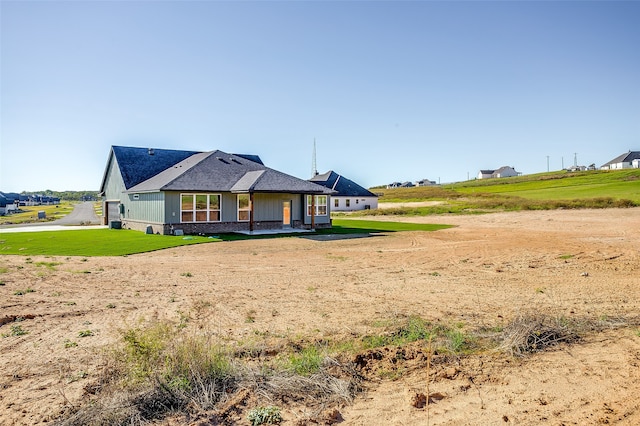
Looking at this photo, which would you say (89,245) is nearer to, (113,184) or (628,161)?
(113,184)

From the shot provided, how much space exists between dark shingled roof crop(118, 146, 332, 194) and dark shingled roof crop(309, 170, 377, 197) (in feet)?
86.7

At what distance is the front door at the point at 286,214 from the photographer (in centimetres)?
2986

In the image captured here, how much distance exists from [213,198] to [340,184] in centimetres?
3401

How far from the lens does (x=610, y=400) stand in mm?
5137

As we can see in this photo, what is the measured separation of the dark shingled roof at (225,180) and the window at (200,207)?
2.32 ft

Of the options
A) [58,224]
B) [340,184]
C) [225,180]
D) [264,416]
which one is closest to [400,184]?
[340,184]

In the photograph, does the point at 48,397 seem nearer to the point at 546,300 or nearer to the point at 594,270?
the point at 546,300

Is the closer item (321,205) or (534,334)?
(534,334)

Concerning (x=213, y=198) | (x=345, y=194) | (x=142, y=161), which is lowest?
(x=213, y=198)

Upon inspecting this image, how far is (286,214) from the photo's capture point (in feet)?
98.9

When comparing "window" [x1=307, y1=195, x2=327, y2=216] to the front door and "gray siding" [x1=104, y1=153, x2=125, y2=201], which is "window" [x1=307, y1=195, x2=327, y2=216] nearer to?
the front door

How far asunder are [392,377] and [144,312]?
17.6ft

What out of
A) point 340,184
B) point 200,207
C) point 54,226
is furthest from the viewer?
point 340,184

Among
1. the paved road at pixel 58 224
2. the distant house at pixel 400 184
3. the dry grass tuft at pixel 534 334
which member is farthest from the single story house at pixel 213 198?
the distant house at pixel 400 184
